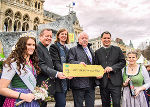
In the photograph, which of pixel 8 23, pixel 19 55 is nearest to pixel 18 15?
pixel 8 23

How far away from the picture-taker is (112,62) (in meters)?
3.08

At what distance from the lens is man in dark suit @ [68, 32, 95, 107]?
2.73 metres

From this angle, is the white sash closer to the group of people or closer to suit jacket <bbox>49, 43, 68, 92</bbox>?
the group of people

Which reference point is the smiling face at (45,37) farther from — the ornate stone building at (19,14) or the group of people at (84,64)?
the ornate stone building at (19,14)

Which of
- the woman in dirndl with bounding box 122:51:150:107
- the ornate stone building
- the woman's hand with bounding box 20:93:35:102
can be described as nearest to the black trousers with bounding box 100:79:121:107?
the woman in dirndl with bounding box 122:51:150:107

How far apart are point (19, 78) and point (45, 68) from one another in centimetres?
63

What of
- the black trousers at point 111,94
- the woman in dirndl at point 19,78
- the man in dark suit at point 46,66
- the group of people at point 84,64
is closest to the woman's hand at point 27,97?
the woman in dirndl at point 19,78

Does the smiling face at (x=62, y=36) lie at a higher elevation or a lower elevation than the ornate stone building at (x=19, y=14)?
lower

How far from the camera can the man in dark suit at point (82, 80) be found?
2732 mm

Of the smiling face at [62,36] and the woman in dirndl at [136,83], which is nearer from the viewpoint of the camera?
the woman in dirndl at [136,83]

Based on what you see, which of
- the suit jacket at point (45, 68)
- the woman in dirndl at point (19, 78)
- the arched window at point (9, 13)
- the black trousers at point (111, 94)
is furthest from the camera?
the arched window at point (9, 13)

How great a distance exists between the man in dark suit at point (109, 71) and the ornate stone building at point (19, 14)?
87.1ft

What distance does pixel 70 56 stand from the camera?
287cm

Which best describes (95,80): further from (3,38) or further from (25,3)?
(25,3)
